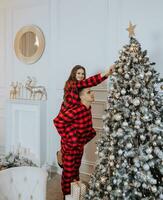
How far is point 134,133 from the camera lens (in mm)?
1970

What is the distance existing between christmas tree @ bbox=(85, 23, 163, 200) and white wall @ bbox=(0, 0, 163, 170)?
42.0 inches

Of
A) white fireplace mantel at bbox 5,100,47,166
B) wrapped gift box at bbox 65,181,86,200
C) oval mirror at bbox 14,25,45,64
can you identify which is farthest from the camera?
oval mirror at bbox 14,25,45,64

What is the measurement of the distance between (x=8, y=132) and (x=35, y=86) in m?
0.98

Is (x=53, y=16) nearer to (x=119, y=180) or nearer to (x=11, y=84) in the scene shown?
(x=11, y=84)

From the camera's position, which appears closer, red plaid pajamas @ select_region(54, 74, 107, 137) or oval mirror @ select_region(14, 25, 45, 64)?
red plaid pajamas @ select_region(54, 74, 107, 137)

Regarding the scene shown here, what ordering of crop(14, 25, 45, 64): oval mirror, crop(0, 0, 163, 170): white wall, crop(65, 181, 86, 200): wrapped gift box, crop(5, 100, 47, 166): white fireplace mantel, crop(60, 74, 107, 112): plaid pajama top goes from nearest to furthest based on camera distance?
crop(65, 181, 86, 200): wrapped gift box < crop(60, 74, 107, 112): plaid pajama top < crop(0, 0, 163, 170): white wall < crop(5, 100, 47, 166): white fireplace mantel < crop(14, 25, 45, 64): oval mirror

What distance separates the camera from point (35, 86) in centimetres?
425

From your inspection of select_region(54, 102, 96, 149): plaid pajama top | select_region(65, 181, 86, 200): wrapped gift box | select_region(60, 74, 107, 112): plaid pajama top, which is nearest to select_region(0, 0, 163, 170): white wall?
select_region(60, 74, 107, 112): plaid pajama top

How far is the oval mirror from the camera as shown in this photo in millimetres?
4141

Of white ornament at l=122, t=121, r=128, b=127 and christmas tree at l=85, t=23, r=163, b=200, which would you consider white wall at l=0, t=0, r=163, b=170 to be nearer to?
christmas tree at l=85, t=23, r=163, b=200

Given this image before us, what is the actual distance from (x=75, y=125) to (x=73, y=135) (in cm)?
12

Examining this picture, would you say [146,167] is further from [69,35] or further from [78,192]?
[69,35]

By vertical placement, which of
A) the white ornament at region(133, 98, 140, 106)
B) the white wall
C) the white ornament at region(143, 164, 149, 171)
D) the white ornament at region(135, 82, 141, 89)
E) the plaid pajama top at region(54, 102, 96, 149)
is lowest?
the white ornament at region(143, 164, 149, 171)

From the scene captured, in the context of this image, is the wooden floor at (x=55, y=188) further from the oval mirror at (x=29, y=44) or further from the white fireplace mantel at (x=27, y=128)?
the oval mirror at (x=29, y=44)
